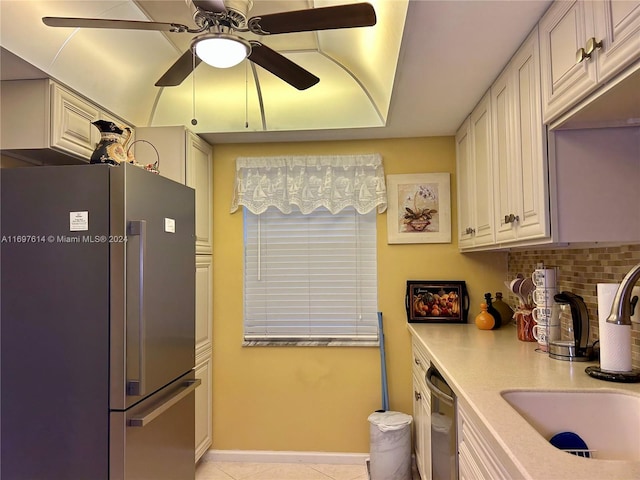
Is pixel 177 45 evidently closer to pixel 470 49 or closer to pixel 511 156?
pixel 470 49

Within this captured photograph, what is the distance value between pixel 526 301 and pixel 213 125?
217cm

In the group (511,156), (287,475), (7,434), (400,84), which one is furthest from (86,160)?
(287,475)

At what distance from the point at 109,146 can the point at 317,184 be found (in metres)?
1.39

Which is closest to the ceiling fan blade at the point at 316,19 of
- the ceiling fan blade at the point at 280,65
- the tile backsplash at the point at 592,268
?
the ceiling fan blade at the point at 280,65

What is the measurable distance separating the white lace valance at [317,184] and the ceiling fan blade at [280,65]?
1.11 meters

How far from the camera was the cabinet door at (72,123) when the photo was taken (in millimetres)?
1946

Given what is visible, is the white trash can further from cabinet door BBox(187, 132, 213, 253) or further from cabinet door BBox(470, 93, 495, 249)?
cabinet door BBox(187, 132, 213, 253)

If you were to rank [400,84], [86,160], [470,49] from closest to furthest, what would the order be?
[470,49], [400,84], [86,160]

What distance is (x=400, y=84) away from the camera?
6.60ft

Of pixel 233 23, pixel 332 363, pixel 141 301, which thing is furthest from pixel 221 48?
pixel 332 363

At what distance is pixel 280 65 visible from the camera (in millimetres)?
1696

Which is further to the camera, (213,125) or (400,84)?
(213,125)

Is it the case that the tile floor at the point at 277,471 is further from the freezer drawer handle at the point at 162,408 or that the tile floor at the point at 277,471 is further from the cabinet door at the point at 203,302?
the freezer drawer handle at the point at 162,408

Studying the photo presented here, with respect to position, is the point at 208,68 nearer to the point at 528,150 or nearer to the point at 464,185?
→ the point at 464,185
